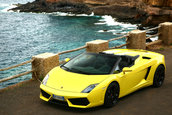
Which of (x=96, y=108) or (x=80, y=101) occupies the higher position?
(x=80, y=101)

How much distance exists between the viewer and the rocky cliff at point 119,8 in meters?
46.3

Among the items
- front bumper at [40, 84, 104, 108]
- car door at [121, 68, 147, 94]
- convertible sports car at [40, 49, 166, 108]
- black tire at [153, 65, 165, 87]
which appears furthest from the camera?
black tire at [153, 65, 165, 87]

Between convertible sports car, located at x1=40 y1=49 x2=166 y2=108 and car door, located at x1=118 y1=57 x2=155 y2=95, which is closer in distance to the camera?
convertible sports car, located at x1=40 y1=49 x2=166 y2=108

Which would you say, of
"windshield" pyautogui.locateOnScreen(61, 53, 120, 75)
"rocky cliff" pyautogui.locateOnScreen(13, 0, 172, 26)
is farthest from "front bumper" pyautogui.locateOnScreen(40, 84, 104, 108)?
"rocky cliff" pyautogui.locateOnScreen(13, 0, 172, 26)

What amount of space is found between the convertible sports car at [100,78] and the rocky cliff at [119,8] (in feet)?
128

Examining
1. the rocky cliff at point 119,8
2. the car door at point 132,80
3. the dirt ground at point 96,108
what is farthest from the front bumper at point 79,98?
the rocky cliff at point 119,8

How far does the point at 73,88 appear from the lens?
621cm

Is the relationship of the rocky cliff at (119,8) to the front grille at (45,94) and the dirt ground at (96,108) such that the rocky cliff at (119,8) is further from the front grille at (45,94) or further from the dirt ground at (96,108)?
the front grille at (45,94)

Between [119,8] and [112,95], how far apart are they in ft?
268

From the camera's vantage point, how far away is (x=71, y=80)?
6.46 metres

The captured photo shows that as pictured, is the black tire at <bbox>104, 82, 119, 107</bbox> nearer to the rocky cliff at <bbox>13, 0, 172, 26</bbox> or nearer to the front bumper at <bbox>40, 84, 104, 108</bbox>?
the front bumper at <bbox>40, 84, 104, 108</bbox>

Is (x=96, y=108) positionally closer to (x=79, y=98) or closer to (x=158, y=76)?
(x=79, y=98)

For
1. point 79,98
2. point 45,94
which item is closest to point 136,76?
point 79,98

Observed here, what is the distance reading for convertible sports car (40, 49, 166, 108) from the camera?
6.13 metres
